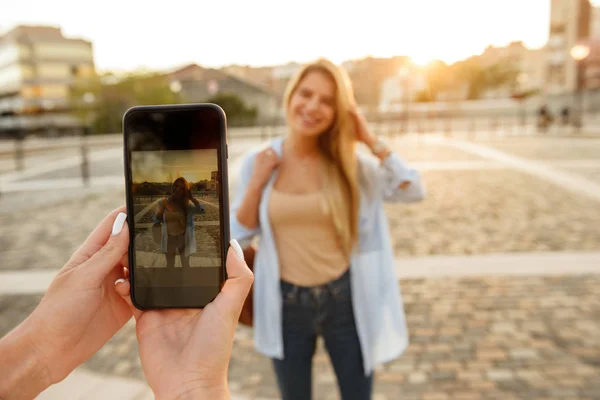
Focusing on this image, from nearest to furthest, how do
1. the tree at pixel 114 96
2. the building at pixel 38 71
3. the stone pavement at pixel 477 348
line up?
the stone pavement at pixel 477 348
the tree at pixel 114 96
the building at pixel 38 71

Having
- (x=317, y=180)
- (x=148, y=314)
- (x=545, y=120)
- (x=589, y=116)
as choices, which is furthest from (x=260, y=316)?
(x=589, y=116)

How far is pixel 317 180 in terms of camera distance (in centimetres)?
246

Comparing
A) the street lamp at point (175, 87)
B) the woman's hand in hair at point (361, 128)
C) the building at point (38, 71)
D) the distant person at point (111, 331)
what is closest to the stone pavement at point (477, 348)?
the woman's hand in hair at point (361, 128)

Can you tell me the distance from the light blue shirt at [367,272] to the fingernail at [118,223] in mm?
1223

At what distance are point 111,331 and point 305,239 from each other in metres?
1.27

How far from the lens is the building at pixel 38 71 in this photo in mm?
63438

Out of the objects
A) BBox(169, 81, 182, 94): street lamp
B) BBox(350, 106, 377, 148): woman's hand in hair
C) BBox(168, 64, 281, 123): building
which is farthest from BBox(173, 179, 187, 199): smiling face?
BBox(169, 81, 182, 94): street lamp

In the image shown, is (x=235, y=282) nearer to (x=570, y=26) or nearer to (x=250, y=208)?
(x=250, y=208)

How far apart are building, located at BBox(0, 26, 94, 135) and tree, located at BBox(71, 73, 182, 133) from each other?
858 centimetres

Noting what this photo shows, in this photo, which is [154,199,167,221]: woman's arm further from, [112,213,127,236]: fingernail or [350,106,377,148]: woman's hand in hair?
[350,106,377,148]: woman's hand in hair

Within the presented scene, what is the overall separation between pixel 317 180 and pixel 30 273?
5.09 m

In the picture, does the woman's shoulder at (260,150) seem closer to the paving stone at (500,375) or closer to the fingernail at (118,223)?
the fingernail at (118,223)

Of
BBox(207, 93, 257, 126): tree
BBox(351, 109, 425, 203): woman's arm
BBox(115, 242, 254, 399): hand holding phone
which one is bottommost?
BBox(115, 242, 254, 399): hand holding phone

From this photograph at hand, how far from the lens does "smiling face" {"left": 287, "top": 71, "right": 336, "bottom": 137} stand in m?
2.38
